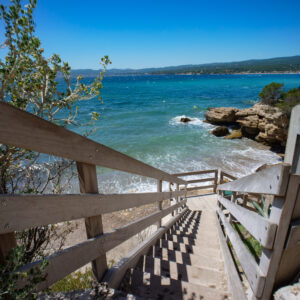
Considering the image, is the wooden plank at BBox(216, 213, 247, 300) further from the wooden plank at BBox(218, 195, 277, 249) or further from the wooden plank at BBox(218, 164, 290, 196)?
the wooden plank at BBox(218, 164, 290, 196)

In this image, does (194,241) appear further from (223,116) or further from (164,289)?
(223,116)

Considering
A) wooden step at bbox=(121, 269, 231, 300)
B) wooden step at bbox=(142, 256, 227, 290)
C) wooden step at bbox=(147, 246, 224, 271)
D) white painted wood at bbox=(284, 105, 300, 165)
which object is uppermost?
white painted wood at bbox=(284, 105, 300, 165)

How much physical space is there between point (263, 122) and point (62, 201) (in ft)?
71.2

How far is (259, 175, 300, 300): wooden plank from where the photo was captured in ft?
3.57

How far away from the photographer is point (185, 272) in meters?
2.32

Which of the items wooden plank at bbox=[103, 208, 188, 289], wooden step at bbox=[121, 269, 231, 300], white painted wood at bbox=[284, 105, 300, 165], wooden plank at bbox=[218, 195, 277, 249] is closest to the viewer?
wooden plank at bbox=[218, 195, 277, 249]

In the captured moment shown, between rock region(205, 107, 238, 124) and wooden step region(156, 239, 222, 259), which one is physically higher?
wooden step region(156, 239, 222, 259)

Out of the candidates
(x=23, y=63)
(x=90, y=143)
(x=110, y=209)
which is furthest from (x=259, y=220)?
(x=23, y=63)

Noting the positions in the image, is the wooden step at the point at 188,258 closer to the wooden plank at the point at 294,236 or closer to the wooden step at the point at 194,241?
the wooden step at the point at 194,241

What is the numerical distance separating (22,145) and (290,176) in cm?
134

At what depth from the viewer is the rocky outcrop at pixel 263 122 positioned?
17.1 metres

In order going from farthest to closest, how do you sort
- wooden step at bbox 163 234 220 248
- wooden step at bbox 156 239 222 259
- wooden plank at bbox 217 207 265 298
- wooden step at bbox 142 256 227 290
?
wooden step at bbox 163 234 220 248 → wooden step at bbox 156 239 222 259 → wooden step at bbox 142 256 227 290 → wooden plank at bbox 217 207 265 298

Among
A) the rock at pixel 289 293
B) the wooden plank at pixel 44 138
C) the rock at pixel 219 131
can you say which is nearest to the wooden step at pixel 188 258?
the rock at pixel 289 293

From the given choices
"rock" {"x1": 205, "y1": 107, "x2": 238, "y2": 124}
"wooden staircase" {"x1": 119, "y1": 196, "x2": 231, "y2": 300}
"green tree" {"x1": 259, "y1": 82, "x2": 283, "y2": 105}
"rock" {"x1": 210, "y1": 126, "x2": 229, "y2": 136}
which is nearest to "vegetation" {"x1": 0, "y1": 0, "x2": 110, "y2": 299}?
"wooden staircase" {"x1": 119, "y1": 196, "x2": 231, "y2": 300}
